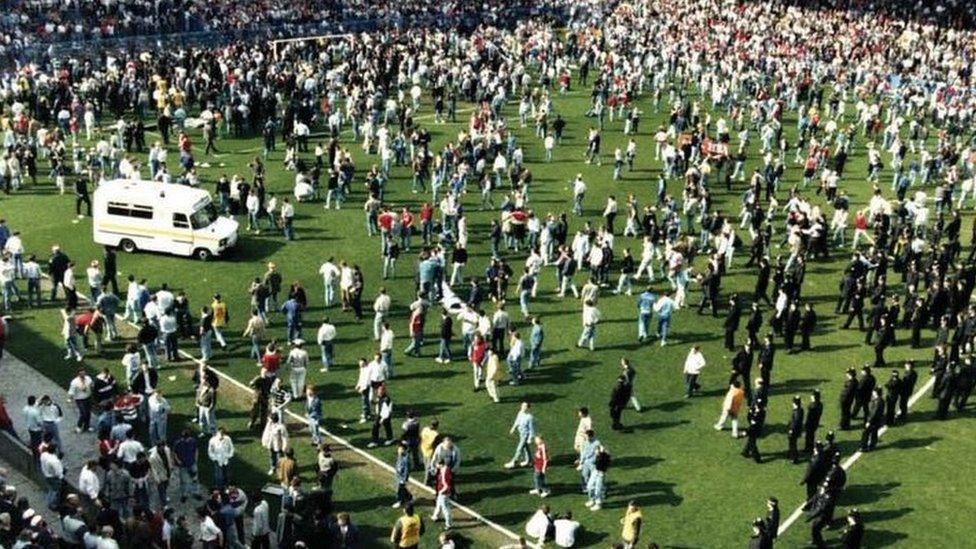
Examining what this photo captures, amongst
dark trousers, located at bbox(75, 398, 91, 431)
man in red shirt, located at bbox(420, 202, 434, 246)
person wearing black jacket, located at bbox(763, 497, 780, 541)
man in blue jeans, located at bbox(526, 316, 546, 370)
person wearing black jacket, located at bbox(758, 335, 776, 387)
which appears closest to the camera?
person wearing black jacket, located at bbox(763, 497, 780, 541)

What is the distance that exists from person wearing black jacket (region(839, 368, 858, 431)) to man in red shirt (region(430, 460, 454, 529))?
30.0ft

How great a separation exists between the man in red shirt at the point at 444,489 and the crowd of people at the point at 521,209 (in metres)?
0.06

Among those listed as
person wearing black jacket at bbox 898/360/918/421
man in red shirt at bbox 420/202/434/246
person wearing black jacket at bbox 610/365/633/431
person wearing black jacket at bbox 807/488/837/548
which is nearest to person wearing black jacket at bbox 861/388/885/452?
person wearing black jacket at bbox 898/360/918/421

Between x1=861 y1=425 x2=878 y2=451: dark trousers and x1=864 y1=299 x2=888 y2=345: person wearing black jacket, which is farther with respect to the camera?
x1=864 y1=299 x2=888 y2=345: person wearing black jacket

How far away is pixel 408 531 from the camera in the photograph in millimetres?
17766

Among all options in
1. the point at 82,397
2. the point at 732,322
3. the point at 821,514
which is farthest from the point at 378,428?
the point at 732,322

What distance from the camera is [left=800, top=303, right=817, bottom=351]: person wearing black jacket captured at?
26.9m

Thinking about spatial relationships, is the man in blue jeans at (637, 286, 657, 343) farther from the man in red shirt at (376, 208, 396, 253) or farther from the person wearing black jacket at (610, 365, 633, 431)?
the man in red shirt at (376, 208, 396, 253)

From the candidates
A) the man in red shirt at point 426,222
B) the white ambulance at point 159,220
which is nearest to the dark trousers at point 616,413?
the man in red shirt at point 426,222

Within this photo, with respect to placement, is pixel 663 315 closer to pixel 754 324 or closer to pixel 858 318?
pixel 754 324

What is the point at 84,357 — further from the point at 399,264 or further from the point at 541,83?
the point at 541,83

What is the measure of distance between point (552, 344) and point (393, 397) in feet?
15.9

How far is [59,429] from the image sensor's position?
2273 centimetres

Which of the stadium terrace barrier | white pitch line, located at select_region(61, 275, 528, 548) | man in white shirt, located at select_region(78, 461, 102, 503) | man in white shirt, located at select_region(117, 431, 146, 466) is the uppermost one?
the stadium terrace barrier
